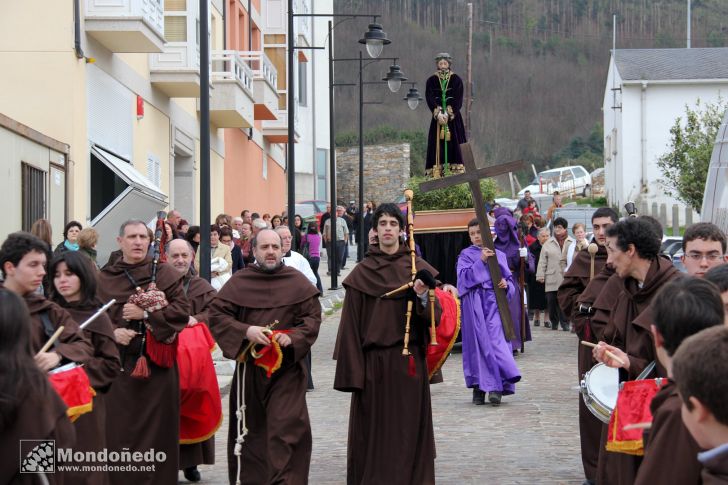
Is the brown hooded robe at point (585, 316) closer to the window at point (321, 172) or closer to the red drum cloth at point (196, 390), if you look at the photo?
the red drum cloth at point (196, 390)

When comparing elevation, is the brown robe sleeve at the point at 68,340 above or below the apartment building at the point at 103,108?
below

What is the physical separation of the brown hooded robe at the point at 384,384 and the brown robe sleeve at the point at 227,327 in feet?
2.38

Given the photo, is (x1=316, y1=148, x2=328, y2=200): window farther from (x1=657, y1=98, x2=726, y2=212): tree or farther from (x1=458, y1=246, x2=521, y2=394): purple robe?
(x1=458, y1=246, x2=521, y2=394): purple robe

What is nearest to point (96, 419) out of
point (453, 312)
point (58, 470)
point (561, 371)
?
point (58, 470)

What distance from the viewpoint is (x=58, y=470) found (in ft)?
19.1

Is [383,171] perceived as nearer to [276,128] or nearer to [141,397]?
[276,128]

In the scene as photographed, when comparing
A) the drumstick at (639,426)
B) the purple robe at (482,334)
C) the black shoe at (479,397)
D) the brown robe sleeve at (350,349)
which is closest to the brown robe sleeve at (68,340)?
the brown robe sleeve at (350,349)

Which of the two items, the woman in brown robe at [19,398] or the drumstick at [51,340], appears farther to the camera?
the drumstick at [51,340]

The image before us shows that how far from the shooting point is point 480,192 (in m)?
11.9

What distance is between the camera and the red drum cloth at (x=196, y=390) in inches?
349

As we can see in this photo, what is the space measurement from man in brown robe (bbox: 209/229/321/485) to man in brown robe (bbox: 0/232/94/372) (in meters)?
1.91

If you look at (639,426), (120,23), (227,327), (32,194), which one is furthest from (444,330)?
(120,23)

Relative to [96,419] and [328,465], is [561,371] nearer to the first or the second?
[328,465]

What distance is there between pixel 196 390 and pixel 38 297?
9.20 ft
